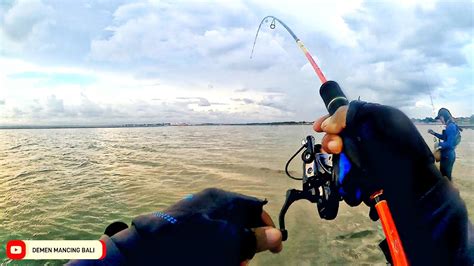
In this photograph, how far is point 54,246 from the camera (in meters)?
1.11

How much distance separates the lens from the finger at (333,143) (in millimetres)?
915

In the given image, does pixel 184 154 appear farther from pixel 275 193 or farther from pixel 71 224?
pixel 71 224

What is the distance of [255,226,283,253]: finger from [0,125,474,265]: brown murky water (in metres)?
0.94

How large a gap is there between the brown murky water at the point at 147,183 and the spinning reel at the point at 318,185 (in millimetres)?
611

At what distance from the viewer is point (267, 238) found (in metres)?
0.81

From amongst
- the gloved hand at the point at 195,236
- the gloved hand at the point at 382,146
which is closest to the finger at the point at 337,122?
the gloved hand at the point at 382,146

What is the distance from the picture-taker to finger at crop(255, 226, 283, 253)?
0.80m

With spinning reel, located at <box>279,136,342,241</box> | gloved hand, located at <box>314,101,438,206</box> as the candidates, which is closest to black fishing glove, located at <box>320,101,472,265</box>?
gloved hand, located at <box>314,101,438,206</box>

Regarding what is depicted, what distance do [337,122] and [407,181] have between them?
0.75ft

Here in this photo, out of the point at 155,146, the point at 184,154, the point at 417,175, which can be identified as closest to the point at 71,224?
the point at 417,175

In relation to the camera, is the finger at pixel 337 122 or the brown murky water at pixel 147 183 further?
the brown murky water at pixel 147 183

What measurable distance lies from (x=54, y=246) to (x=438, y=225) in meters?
1.11

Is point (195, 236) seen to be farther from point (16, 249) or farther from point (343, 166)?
point (16, 249)

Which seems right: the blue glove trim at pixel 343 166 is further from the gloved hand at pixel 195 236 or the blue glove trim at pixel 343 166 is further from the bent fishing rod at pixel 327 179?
the gloved hand at pixel 195 236
